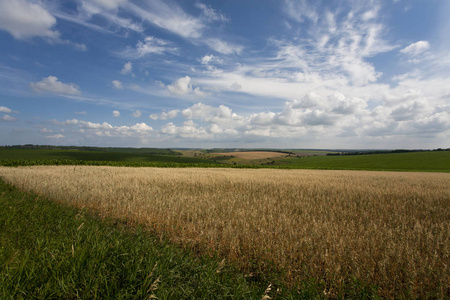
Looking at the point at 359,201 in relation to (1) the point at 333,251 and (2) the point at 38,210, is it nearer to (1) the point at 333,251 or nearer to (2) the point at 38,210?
(1) the point at 333,251

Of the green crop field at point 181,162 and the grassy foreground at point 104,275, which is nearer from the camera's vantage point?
the grassy foreground at point 104,275

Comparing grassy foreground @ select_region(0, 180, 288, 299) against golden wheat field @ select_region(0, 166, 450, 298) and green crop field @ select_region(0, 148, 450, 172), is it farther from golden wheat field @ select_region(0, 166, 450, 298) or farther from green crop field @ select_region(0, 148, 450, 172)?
green crop field @ select_region(0, 148, 450, 172)

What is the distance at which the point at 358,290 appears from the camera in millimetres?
3457

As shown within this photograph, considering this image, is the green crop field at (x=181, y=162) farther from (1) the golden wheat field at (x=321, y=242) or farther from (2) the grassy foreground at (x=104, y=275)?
(2) the grassy foreground at (x=104, y=275)

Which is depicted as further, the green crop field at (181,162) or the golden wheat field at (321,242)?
the green crop field at (181,162)

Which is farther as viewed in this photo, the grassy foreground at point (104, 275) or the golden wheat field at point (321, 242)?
the golden wheat field at point (321, 242)

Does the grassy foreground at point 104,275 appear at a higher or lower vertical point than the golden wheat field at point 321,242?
higher

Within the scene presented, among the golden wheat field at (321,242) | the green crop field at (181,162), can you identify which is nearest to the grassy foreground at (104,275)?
the golden wheat field at (321,242)

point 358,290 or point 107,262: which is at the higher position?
point 107,262

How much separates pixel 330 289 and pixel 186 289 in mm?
2264

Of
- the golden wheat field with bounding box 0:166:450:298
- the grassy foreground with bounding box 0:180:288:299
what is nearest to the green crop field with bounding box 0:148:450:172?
the golden wheat field with bounding box 0:166:450:298

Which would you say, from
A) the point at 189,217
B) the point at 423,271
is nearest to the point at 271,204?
the point at 189,217

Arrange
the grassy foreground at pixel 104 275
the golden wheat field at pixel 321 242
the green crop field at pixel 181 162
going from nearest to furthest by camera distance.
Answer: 1. the grassy foreground at pixel 104 275
2. the golden wheat field at pixel 321 242
3. the green crop field at pixel 181 162

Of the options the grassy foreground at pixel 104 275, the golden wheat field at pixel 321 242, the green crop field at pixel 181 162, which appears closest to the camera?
the grassy foreground at pixel 104 275
